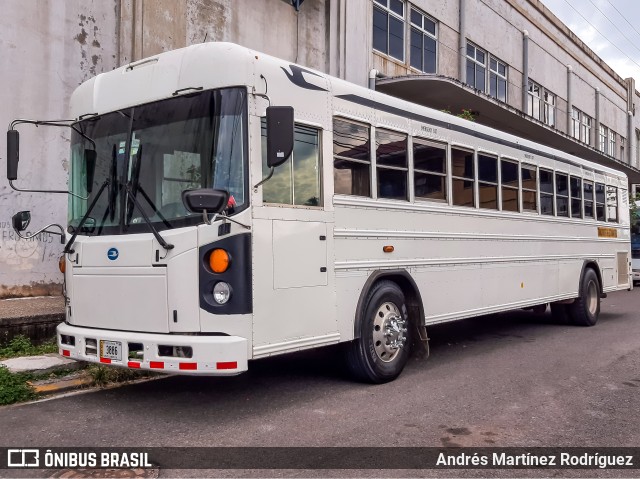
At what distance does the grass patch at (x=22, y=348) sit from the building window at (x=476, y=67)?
1775 centimetres

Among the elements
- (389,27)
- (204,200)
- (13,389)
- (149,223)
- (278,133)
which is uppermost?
(389,27)

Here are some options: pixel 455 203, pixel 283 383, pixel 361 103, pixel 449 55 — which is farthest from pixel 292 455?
pixel 449 55

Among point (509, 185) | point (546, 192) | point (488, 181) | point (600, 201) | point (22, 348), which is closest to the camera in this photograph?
point (22, 348)

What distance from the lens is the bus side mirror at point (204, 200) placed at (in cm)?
490

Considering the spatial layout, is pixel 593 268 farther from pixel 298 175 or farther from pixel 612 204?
pixel 298 175

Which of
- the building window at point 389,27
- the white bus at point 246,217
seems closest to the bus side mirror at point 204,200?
the white bus at point 246,217

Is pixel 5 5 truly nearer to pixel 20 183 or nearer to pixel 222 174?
pixel 20 183

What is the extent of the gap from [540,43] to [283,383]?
24.8 metres

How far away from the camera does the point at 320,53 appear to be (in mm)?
15586

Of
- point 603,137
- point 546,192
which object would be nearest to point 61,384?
point 546,192

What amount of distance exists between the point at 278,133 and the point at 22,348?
Result: 4.77m

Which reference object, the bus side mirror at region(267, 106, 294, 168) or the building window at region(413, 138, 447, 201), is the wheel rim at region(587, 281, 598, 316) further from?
the bus side mirror at region(267, 106, 294, 168)

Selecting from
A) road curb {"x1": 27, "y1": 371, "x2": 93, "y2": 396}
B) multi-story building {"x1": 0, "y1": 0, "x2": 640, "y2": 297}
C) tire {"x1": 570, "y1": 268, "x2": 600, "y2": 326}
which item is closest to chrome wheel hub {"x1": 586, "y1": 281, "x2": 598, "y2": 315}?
tire {"x1": 570, "y1": 268, "x2": 600, "y2": 326}

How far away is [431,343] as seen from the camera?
31.3ft
